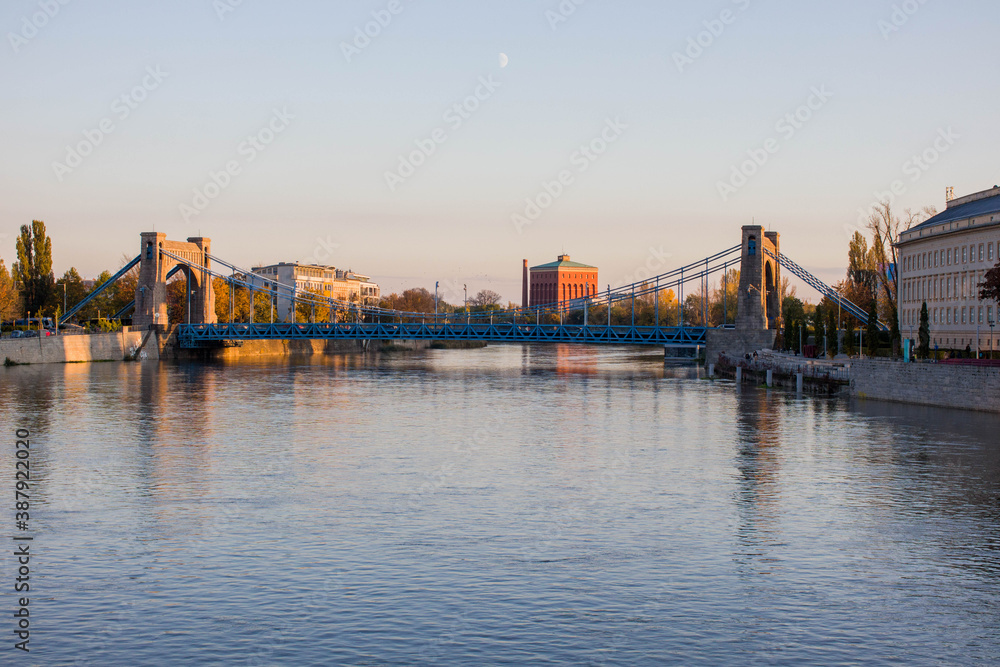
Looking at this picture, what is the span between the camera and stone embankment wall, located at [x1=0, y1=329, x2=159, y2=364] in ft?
233

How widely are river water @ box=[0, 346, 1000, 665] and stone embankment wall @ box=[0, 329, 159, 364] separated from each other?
121ft

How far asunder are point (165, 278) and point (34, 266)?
1081 centimetres

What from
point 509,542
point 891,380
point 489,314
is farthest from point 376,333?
point 509,542

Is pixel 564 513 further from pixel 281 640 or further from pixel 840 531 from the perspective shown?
pixel 281 640

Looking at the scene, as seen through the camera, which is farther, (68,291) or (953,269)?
(68,291)

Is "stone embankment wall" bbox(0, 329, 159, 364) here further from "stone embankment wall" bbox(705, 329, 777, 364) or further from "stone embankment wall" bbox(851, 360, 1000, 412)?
"stone embankment wall" bbox(851, 360, 1000, 412)

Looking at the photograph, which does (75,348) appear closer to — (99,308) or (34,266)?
(34,266)

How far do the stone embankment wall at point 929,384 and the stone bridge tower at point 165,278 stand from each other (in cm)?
6327

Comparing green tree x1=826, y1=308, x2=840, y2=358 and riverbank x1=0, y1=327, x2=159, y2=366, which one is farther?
riverbank x1=0, y1=327, x2=159, y2=366

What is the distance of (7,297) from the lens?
8369cm

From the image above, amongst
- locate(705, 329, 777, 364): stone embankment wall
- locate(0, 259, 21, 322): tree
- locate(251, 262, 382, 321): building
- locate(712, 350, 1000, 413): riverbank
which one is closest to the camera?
locate(712, 350, 1000, 413): riverbank

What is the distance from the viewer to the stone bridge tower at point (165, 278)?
90.3 m

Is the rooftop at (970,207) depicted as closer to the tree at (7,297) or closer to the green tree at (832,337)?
the green tree at (832,337)

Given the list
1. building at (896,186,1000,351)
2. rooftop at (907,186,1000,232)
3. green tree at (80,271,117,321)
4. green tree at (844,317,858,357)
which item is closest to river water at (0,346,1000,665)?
building at (896,186,1000,351)
